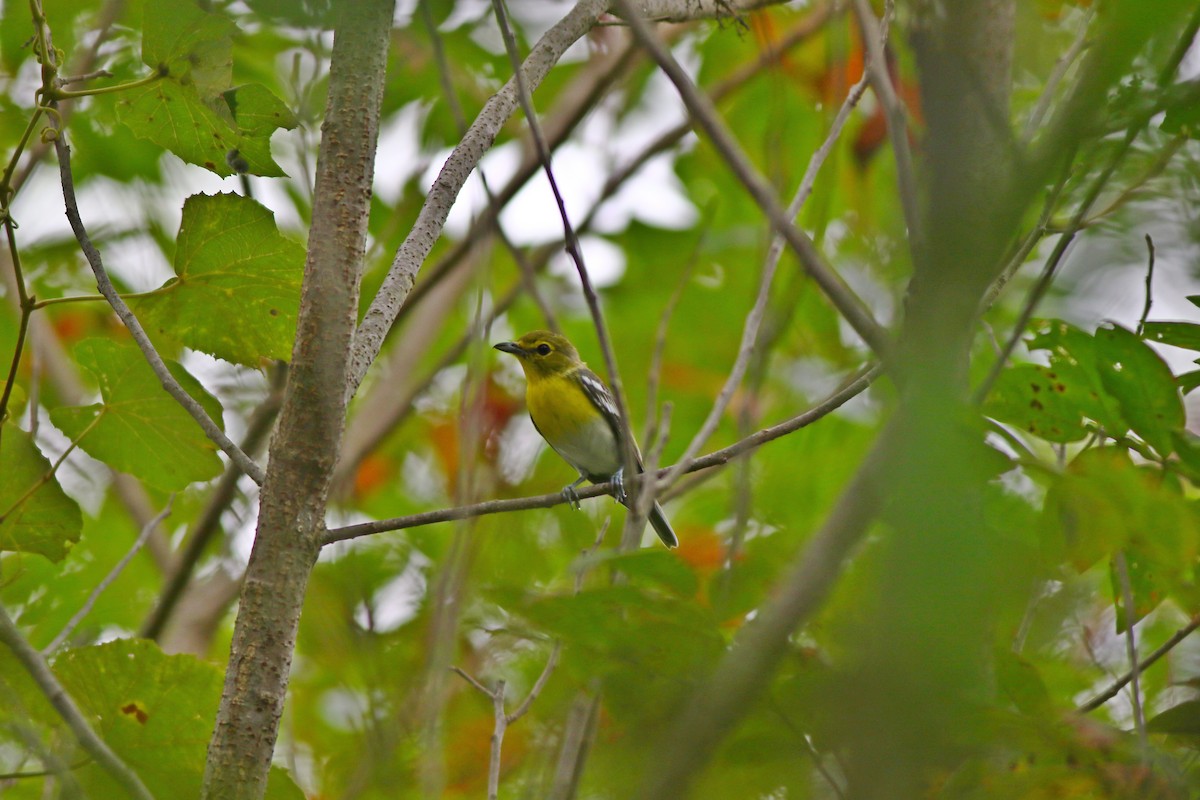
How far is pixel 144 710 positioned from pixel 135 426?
0.74m

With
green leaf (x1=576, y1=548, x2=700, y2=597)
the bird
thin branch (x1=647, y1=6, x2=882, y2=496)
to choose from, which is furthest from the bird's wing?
green leaf (x1=576, y1=548, x2=700, y2=597)

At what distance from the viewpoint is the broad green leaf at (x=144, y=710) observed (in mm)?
2424

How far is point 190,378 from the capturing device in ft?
8.14

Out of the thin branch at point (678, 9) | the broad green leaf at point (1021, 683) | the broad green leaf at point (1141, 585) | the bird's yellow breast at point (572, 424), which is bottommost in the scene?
the broad green leaf at point (1021, 683)

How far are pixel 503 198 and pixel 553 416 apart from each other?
5.21ft

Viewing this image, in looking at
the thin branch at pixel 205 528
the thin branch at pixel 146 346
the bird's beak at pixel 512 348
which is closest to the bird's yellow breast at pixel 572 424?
the bird's beak at pixel 512 348

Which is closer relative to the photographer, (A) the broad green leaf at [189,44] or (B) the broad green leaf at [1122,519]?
(B) the broad green leaf at [1122,519]

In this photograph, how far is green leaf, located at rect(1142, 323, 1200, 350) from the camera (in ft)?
7.54

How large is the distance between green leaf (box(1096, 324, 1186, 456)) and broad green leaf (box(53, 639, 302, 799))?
2283 mm

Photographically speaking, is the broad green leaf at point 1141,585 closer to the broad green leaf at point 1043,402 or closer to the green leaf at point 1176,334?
the broad green leaf at point 1043,402

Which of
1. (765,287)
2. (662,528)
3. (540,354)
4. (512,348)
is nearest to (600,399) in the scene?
(540,354)

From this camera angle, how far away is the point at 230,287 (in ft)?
8.26

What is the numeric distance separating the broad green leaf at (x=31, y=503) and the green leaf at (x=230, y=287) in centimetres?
43

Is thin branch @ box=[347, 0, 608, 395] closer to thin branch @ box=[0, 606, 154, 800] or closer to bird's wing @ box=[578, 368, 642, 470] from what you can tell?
thin branch @ box=[0, 606, 154, 800]
